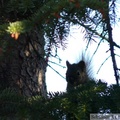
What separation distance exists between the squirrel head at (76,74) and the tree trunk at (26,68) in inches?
39.0

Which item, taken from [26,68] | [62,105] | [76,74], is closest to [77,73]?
[76,74]

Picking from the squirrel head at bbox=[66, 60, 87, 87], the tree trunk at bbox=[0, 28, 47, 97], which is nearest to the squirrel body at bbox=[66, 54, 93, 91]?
the squirrel head at bbox=[66, 60, 87, 87]

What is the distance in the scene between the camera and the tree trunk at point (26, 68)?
54.9 inches

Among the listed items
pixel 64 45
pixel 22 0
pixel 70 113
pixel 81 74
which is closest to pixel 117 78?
pixel 64 45

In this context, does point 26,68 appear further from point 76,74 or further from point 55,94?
point 76,74

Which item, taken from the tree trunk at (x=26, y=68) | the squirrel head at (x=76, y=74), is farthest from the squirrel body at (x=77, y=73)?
the tree trunk at (x=26, y=68)

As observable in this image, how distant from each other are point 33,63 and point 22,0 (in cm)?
72

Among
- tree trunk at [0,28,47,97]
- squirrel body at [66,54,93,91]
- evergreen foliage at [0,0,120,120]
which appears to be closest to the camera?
evergreen foliage at [0,0,120,120]

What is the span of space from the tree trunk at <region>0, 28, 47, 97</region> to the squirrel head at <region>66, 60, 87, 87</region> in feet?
3.25

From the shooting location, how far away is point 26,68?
1.46 m

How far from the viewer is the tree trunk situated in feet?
4.57

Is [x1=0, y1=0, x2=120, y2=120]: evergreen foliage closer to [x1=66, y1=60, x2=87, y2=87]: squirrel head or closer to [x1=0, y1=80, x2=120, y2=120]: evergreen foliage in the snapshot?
[x1=0, y1=80, x2=120, y2=120]: evergreen foliage

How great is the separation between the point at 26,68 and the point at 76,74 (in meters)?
1.28

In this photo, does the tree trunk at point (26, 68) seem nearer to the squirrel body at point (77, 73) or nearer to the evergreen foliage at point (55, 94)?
the evergreen foliage at point (55, 94)
